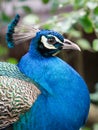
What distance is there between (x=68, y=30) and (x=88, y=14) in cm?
13

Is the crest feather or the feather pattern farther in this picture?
the crest feather

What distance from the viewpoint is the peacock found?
64.1 inches

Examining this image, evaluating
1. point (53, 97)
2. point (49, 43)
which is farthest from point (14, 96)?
point (49, 43)

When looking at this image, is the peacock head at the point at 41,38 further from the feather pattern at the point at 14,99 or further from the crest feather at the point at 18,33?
the feather pattern at the point at 14,99

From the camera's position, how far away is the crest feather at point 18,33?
1768 millimetres

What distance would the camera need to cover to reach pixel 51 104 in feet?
5.42

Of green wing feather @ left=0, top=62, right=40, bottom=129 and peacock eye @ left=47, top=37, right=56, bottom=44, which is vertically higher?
peacock eye @ left=47, top=37, right=56, bottom=44

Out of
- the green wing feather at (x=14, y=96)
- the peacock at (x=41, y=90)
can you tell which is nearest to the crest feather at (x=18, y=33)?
the peacock at (x=41, y=90)

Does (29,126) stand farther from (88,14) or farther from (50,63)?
(88,14)

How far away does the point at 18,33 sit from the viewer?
179cm

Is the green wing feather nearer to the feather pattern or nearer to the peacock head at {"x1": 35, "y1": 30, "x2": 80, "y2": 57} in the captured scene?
the feather pattern


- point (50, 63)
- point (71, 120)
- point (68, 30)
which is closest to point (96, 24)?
point (68, 30)

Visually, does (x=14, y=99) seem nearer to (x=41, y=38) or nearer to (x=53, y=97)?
(x=53, y=97)

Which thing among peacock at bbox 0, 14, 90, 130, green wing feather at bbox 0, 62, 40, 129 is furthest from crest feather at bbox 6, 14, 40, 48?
green wing feather at bbox 0, 62, 40, 129
